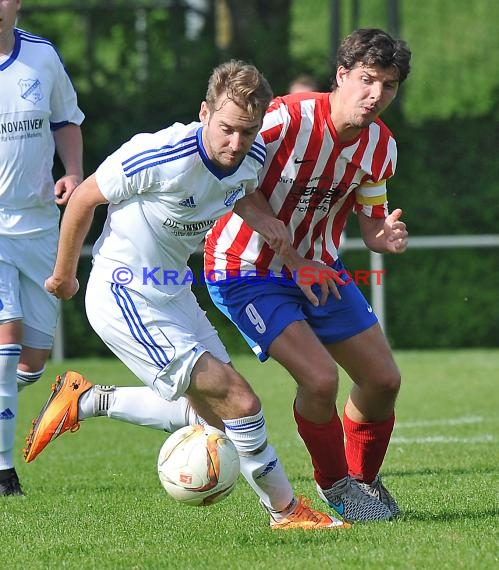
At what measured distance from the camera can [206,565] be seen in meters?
4.15

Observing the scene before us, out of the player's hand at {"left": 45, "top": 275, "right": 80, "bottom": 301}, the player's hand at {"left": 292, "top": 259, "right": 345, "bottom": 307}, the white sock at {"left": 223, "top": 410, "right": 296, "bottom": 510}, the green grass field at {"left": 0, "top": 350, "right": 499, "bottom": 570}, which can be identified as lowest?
the green grass field at {"left": 0, "top": 350, "right": 499, "bottom": 570}

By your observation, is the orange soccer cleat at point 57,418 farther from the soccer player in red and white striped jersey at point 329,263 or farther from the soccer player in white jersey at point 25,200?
Result: the soccer player in red and white striped jersey at point 329,263

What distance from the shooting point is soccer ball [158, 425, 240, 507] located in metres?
4.50

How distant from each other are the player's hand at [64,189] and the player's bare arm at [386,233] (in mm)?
1597

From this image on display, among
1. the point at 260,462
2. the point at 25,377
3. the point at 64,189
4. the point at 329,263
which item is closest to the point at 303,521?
the point at 260,462

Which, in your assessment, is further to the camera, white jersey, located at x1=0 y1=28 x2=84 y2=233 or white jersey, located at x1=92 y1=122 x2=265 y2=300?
white jersey, located at x1=0 y1=28 x2=84 y2=233

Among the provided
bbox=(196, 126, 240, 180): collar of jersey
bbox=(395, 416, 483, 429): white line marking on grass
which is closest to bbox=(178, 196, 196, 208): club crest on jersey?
bbox=(196, 126, 240, 180): collar of jersey

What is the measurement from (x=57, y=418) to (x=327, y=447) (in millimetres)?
1561

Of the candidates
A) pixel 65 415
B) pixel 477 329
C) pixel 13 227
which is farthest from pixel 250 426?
pixel 477 329

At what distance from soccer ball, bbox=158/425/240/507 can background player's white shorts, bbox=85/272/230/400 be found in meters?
0.22

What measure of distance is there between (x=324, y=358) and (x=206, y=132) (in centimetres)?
110

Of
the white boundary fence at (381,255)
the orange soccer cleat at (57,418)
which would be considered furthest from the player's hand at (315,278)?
the white boundary fence at (381,255)

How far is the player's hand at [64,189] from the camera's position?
6.00m

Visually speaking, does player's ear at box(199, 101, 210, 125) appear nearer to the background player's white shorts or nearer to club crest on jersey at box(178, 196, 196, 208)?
club crest on jersey at box(178, 196, 196, 208)
